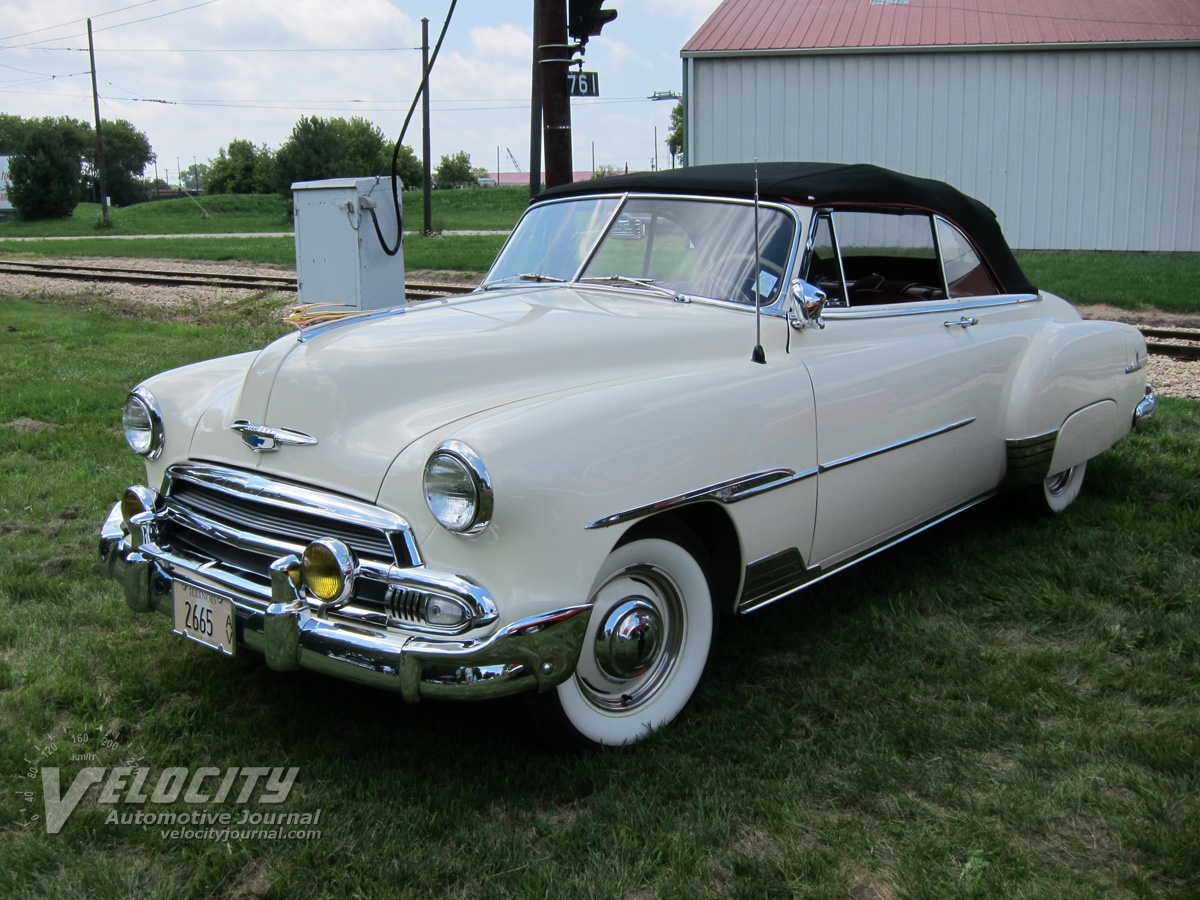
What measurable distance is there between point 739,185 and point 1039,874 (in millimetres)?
2225

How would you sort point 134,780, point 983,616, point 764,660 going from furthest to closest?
point 983,616
point 764,660
point 134,780

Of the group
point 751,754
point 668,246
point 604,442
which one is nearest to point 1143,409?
point 668,246

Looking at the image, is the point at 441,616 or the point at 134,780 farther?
the point at 134,780

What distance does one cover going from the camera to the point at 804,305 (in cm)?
317

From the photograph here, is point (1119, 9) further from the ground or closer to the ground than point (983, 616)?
further from the ground

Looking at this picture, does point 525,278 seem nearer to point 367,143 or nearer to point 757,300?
point 757,300

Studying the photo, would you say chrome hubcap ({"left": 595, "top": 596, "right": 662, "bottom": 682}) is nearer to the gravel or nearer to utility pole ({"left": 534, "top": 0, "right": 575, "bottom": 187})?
utility pole ({"left": 534, "top": 0, "right": 575, "bottom": 187})

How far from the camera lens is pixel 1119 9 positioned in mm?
19125

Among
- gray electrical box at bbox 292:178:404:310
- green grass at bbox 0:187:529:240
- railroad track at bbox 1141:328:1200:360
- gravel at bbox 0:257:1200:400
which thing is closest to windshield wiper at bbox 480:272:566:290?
gray electrical box at bbox 292:178:404:310

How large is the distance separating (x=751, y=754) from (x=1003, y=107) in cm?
1865

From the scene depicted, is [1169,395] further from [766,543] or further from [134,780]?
[134,780]

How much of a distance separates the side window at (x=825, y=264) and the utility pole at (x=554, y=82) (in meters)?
3.04

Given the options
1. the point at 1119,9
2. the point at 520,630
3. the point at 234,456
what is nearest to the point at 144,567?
the point at 234,456

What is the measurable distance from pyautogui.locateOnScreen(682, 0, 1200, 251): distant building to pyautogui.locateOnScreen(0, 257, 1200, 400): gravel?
7.65m
